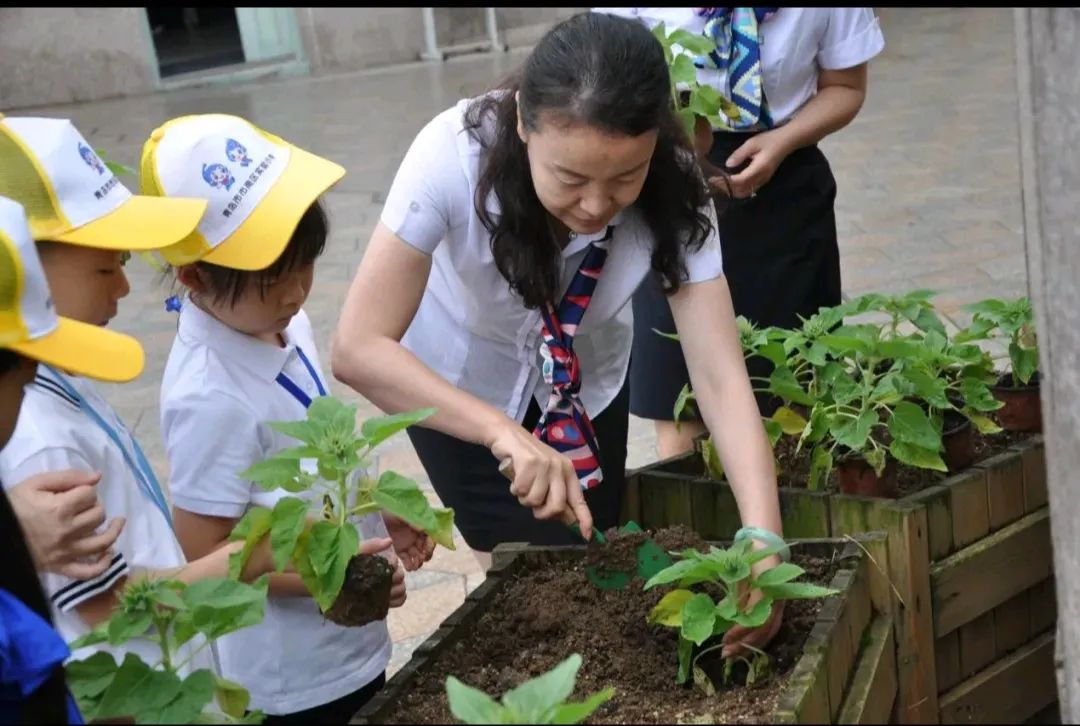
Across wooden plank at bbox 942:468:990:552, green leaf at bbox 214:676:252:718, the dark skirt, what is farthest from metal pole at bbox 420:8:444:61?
green leaf at bbox 214:676:252:718

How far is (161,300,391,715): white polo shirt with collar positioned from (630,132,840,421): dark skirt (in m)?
1.14

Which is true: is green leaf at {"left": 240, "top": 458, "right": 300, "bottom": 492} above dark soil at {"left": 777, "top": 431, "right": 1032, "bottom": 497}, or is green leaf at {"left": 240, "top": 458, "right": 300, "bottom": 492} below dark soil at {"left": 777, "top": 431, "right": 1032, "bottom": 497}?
above

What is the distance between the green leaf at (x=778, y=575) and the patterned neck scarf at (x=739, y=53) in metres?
1.45

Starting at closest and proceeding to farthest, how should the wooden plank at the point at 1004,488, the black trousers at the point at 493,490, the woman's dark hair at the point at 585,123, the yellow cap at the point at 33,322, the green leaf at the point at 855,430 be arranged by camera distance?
the yellow cap at the point at 33,322 → the woman's dark hair at the point at 585,123 → the green leaf at the point at 855,430 → the wooden plank at the point at 1004,488 → the black trousers at the point at 493,490

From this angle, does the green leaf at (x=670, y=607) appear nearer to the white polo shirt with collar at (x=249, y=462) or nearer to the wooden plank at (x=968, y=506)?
the white polo shirt with collar at (x=249, y=462)

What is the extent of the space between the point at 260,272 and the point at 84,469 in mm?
467

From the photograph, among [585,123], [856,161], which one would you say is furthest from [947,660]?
[856,161]

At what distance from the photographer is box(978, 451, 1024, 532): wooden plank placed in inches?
102

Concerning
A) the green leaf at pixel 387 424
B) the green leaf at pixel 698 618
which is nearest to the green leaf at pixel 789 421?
the green leaf at pixel 698 618

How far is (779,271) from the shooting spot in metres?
3.28

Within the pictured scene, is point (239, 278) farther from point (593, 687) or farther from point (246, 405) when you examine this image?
point (593, 687)

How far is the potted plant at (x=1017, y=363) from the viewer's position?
2.80 meters

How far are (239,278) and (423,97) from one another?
877 centimetres

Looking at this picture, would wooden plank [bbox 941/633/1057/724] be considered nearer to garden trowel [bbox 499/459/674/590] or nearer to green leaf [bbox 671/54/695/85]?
garden trowel [bbox 499/459/674/590]
